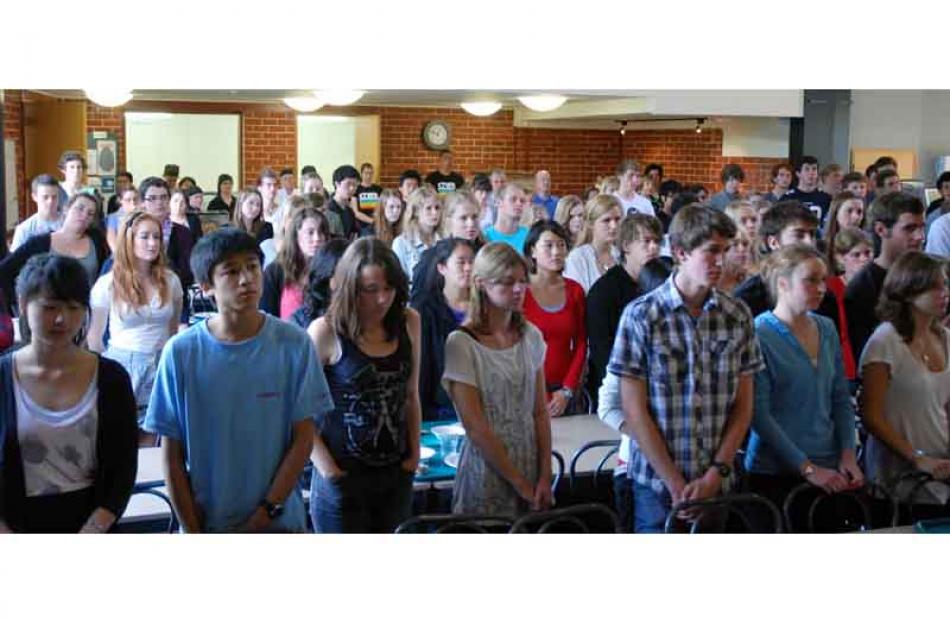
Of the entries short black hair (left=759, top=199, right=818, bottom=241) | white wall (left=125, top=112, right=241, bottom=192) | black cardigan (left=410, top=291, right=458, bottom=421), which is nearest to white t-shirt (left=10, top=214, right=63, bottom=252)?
black cardigan (left=410, top=291, right=458, bottom=421)

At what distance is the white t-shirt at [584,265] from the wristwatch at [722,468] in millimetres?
3083

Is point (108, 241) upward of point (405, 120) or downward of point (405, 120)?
downward

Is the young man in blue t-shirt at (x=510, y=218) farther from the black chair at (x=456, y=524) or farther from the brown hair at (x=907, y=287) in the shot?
the black chair at (x=456, y=524)

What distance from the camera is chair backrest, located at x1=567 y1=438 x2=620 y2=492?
4391mm

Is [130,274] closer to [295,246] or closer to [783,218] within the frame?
[295,246]

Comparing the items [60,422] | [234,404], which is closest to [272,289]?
[234,404]

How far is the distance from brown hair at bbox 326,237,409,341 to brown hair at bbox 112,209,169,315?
199cm

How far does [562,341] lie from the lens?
551 cm
